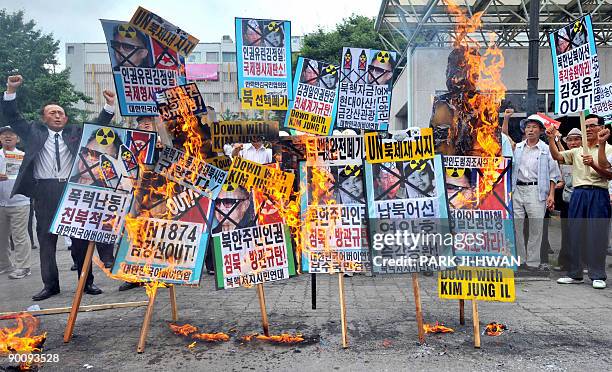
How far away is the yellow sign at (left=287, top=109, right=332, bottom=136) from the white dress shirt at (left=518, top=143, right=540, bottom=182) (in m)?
3.17

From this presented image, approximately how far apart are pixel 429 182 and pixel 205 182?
6.61 feet

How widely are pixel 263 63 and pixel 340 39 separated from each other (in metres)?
21.0

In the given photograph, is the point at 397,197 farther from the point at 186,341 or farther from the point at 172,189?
the point at 186,341

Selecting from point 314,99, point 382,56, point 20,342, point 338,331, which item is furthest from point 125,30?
point 338,331

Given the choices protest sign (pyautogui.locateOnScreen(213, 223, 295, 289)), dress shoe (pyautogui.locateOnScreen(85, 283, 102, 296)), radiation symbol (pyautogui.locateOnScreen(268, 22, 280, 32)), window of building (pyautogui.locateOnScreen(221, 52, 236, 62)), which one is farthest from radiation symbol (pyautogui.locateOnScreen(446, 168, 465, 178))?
window of building (pyautogui.locateOnScreen(221, 52, 236, 62))

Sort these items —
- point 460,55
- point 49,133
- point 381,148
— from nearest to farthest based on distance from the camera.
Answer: point 381,148, point 460,55, point 49,133

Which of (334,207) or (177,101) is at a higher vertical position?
(177,101)

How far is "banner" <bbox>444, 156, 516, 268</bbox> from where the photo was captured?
432 centimetres

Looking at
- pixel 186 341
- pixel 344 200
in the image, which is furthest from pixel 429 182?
pixel 186 341

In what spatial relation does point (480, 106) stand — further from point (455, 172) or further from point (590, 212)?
point (590, 212)

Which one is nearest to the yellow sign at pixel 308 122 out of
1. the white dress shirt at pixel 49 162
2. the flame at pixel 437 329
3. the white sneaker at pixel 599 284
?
the flame at pixel 437 329

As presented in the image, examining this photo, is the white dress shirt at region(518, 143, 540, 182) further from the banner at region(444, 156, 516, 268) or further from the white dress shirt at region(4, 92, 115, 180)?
the white dress shirt at region(4, 92, 115, 180)

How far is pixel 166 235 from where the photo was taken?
13.9ft

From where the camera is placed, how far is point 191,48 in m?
4.67
